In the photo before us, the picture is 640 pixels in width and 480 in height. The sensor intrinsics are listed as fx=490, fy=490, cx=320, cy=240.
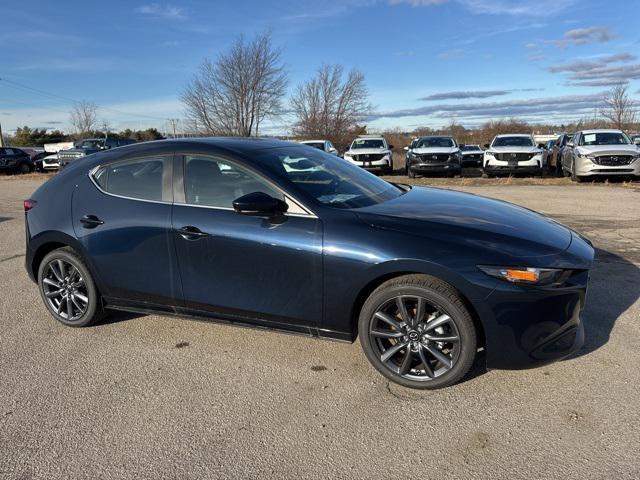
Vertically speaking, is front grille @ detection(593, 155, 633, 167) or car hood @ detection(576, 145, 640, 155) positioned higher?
car hood @ detection(576, 145, 640, 155)

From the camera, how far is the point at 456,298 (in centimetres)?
301

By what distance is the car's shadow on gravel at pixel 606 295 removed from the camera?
3.84 metres

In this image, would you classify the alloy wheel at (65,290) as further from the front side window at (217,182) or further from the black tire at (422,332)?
the black tire at (422,332)

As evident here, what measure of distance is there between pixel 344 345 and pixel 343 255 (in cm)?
102

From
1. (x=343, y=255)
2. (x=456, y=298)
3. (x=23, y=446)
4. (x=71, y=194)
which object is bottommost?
(x=23, y=446)

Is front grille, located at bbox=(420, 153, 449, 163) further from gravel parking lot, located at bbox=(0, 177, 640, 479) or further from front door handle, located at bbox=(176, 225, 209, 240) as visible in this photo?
front door handle, located at bbox=(176, 225, 209, 240)

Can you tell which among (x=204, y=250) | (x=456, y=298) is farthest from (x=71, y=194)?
(x=456, y=298)

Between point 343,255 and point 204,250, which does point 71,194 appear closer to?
point 204,250

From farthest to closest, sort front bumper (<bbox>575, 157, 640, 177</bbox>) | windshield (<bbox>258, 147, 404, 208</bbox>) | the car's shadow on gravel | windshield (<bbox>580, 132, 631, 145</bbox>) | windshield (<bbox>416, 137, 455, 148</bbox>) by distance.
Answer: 1. windshield (<bbox>416, 137, 455, 148</bbox>)
2. windshield (<bbox>580, 132, 631, 145</bbox>)
3. front bumper (<bbox>575, 157, 640, 177</bbox>)
4. the car's shadow on gravel
5. windshield (<bbox>258, 147, 404, 208</bbox>)

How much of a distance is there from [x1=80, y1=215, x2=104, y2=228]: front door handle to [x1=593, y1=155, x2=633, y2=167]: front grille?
47.7 ft

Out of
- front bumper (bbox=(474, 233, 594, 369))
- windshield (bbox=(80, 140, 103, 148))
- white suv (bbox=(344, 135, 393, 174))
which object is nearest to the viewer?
front bumper (bbox=(474, 233, 594, 369))

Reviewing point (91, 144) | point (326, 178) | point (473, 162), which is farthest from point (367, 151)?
point (91, 144)

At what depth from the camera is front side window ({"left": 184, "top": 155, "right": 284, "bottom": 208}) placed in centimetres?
359

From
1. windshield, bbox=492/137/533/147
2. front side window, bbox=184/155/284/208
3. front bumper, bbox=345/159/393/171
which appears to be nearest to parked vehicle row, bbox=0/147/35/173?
front bumper, bbox=345/159/393/171
